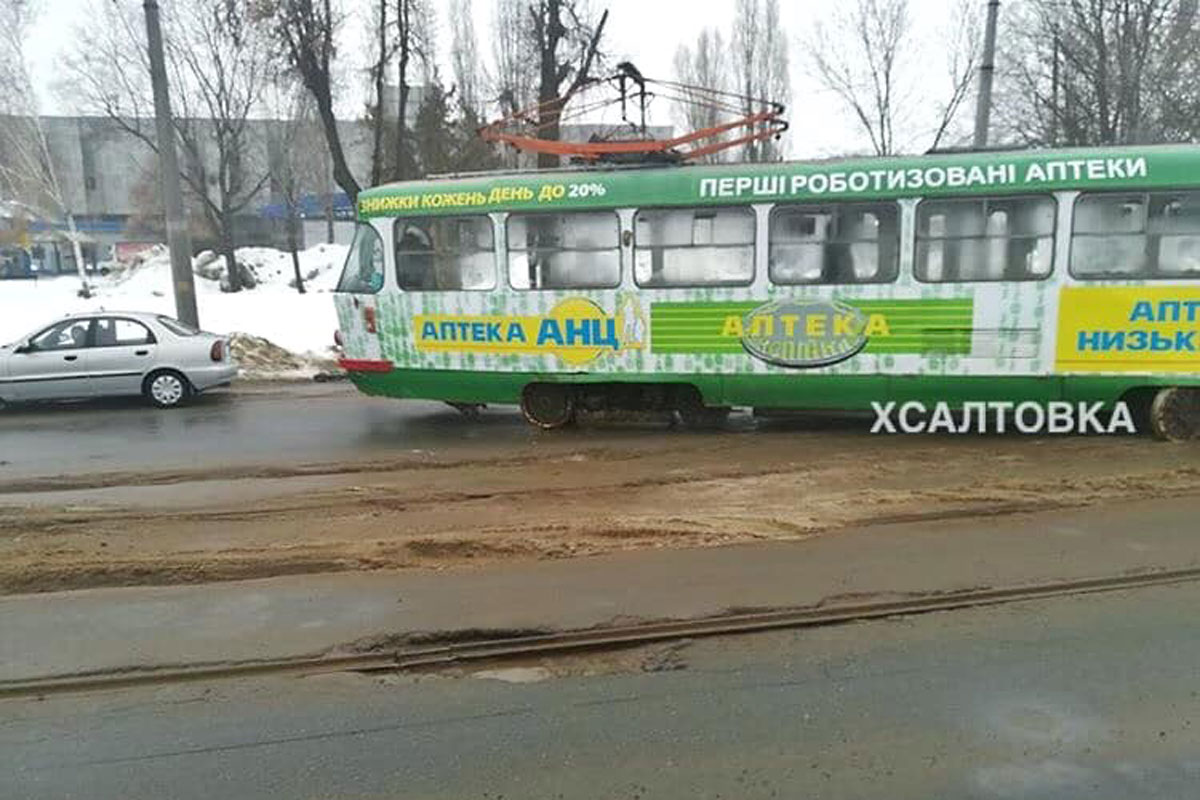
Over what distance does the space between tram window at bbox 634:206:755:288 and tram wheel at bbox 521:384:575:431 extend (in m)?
1.67

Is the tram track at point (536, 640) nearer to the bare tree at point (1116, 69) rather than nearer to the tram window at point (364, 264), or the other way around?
the tram window at point (364, 264)

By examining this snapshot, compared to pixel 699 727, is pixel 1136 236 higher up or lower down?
higher up

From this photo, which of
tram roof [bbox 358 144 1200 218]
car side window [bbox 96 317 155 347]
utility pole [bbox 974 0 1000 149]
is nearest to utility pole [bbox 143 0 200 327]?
car side window [bbox 96 317 155 347]

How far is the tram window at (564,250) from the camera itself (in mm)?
8977

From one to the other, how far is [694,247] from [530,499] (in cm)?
371

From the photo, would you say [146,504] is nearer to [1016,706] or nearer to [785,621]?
[785,621]

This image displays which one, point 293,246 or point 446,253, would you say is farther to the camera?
point 293,246

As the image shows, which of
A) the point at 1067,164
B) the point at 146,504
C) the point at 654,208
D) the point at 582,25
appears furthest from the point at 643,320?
the point at 582,25

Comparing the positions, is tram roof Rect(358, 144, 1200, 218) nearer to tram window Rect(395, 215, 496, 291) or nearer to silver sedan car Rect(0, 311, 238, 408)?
tram window Rect(395, 215, 496, 291)

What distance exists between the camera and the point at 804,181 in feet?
27.8

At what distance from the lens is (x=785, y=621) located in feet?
14.4

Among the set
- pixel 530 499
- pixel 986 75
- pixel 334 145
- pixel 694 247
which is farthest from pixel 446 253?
pixel 334 145

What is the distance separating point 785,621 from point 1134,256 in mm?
6306

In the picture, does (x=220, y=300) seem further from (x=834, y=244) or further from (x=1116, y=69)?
(x=1116, y=69)
